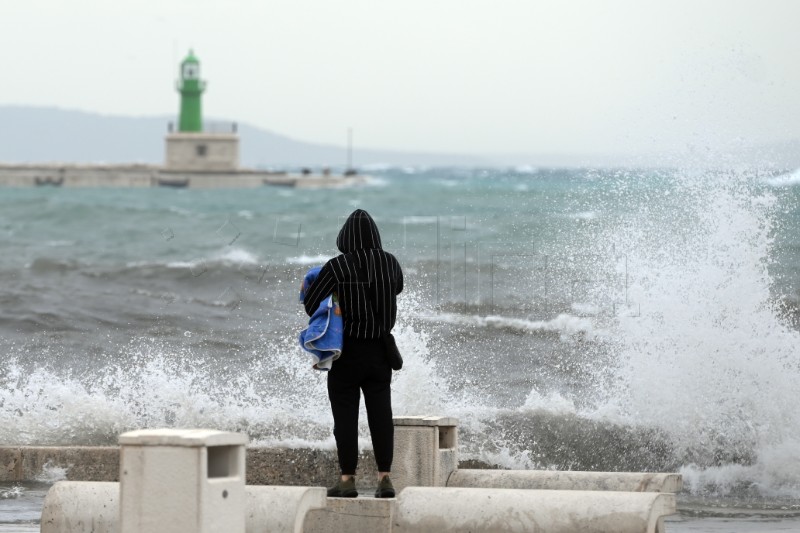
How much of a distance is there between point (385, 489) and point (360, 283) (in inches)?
41.0

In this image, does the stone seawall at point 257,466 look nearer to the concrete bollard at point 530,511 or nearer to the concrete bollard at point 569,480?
the concrete bollard at point 569,480

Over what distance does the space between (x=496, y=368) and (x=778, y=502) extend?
5.74 meters

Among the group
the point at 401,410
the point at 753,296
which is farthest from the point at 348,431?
the point at 753,296

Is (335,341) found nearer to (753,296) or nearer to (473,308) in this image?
(753,296)

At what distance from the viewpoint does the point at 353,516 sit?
20.6 feet

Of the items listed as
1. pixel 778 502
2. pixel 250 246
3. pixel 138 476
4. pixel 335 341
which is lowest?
pixel 778 502

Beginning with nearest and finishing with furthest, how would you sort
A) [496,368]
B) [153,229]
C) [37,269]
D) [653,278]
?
[653,278], [496,368], [37,269], [153,229]

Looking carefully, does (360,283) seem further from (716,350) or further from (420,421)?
(716,350)

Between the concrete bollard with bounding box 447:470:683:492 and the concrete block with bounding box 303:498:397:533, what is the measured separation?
39.4 inches

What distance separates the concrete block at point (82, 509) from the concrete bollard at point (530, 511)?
1.32m

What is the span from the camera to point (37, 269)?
1094 inches

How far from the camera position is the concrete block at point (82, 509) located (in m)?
5.83

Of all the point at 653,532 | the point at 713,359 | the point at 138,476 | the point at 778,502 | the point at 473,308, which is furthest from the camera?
the point at 473,308

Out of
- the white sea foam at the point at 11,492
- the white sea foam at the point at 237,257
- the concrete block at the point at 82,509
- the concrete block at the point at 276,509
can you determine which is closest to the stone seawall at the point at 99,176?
the white sea foam at the point at 237,257
